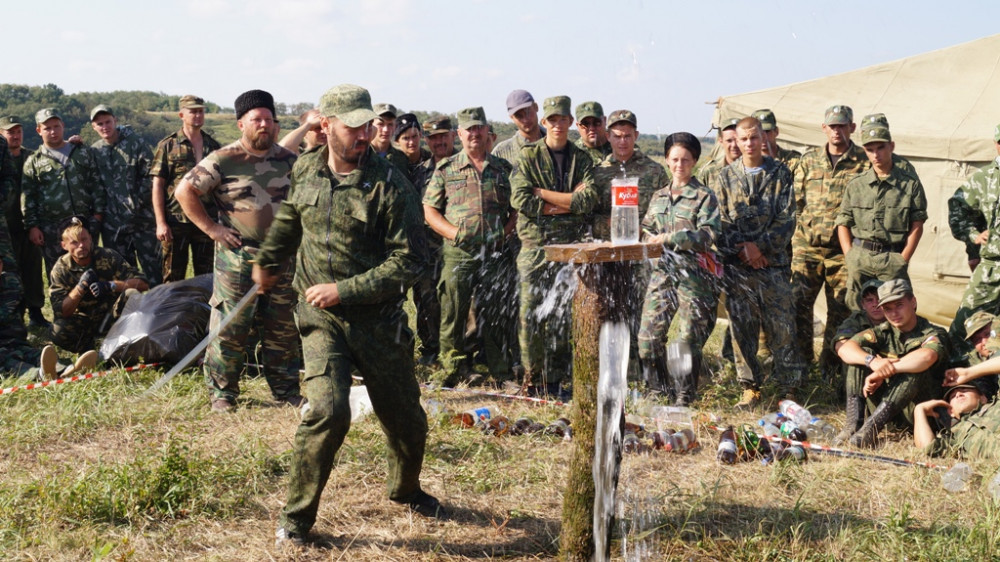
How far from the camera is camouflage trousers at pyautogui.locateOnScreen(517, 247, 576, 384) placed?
711cm

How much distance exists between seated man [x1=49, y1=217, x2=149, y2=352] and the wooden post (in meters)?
5.33

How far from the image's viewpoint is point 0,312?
7840 millimetres

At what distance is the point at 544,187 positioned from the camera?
719 centimetres

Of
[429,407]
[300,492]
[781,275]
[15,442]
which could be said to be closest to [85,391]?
[15,442]

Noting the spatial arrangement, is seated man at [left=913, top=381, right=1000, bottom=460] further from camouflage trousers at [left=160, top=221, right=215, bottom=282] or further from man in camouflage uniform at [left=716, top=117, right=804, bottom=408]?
camouflage trousers at [left=160, top=221, right=215, bottom=282]

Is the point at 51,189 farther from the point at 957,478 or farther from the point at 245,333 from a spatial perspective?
the point at 957,478

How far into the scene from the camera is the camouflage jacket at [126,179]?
9.87 metres

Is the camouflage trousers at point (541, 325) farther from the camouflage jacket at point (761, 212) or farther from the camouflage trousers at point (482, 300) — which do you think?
the camouflage jacket at point (761, 212)

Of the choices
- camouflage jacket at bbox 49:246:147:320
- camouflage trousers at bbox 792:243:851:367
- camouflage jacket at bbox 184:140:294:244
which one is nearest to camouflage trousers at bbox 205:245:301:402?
camouflage jacket at bbox 184:140:294:244

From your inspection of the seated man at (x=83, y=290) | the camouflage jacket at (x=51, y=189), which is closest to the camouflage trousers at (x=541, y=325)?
the seated man at (x=83, y=290)

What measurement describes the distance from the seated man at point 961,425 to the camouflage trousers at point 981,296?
739 millimetres

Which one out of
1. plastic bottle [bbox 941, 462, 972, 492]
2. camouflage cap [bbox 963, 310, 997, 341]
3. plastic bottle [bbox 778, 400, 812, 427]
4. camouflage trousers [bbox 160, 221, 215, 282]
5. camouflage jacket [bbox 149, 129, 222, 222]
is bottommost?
plastic bottle [bbox 941, 462, 972, 492]

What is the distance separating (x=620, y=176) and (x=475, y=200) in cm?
118

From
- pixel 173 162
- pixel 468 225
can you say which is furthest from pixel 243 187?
pixel 173 162
